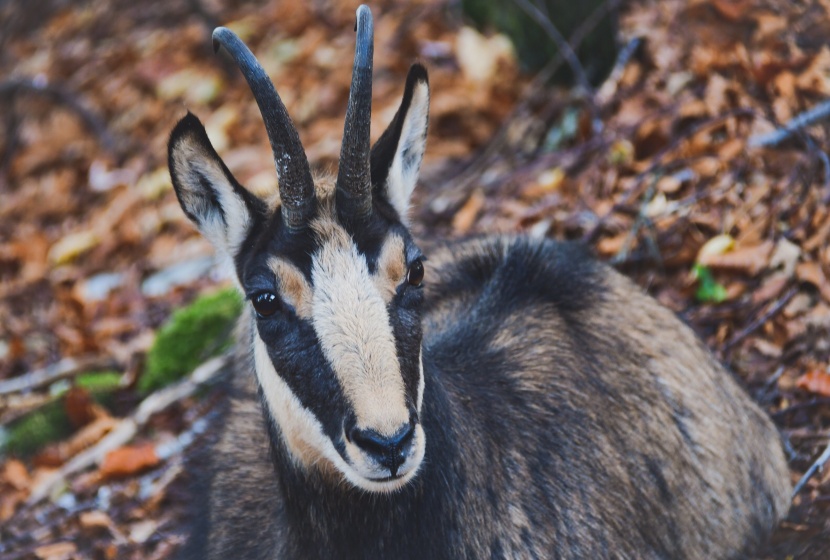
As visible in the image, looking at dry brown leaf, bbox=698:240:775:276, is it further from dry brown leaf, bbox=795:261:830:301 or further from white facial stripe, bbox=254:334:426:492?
white facial stripe, bbox=254:334:426:492

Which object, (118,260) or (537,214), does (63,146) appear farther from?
(537,214)

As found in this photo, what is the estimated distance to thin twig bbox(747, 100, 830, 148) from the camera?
5828 millimetres

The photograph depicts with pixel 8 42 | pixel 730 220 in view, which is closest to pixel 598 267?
pixel 730 220

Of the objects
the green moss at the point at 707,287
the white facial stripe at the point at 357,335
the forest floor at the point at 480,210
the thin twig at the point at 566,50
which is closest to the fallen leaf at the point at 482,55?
the forest floor at the point at 480,210

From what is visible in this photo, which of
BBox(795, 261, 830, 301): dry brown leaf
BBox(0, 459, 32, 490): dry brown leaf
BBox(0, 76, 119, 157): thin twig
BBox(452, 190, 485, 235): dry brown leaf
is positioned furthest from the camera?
BBox(0, 76, 119, 157): thin twig

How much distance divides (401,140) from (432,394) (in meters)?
1.00

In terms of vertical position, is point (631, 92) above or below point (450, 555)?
above

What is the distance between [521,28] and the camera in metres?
7.86

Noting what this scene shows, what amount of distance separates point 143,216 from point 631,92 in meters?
5.05

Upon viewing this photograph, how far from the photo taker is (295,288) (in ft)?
11.2

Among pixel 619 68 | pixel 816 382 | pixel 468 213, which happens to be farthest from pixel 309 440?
pixel 619 68

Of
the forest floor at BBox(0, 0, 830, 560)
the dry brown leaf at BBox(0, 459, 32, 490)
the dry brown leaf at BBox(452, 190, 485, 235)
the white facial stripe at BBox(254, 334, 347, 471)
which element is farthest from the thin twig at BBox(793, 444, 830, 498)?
the dry brown leaf at BBox(0, 459, 32, 490)

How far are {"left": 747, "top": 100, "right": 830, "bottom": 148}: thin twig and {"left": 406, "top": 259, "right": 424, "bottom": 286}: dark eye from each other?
318 centimetres

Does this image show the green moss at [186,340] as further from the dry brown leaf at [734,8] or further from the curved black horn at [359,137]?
the dry brown leaf at [734,8]
